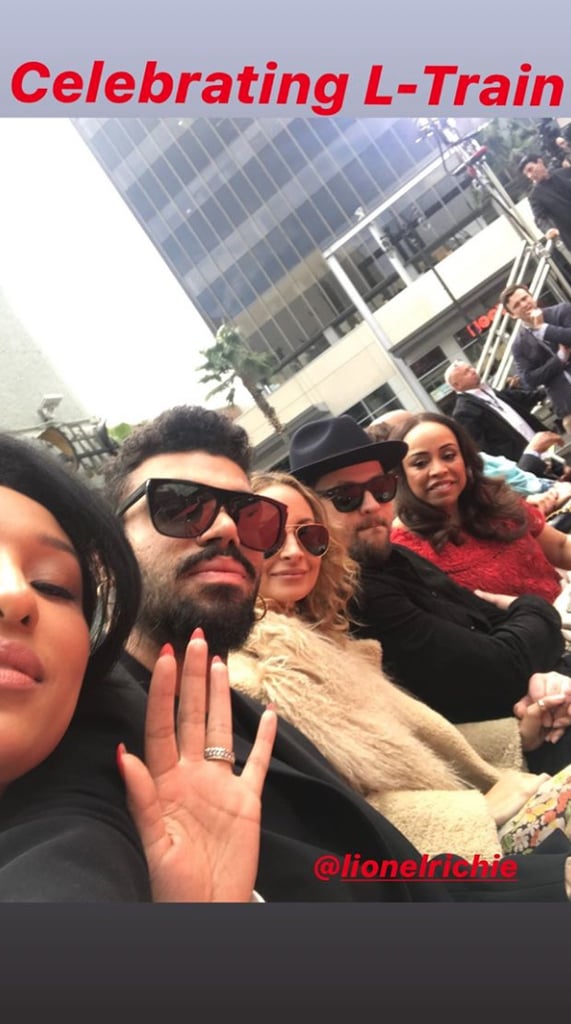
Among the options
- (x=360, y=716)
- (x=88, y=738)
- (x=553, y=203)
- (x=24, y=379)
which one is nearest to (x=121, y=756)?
(x=88, y=738)

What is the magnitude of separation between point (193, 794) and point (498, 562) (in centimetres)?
93

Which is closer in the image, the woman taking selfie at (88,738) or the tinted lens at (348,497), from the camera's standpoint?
the woman taking selfie at (88,738)

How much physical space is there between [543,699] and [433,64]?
3.70 ft

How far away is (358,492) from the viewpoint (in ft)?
4.59

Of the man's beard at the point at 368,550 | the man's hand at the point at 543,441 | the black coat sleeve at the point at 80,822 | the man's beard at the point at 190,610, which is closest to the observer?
the black coat sleeve at the point at 80,822

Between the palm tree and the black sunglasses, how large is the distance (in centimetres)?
20

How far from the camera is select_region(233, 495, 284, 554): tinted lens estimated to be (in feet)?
3.67

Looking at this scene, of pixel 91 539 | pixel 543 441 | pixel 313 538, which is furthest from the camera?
pixel 543 441

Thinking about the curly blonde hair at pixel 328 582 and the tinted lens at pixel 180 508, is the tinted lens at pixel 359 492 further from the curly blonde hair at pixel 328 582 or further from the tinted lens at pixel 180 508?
the tinted lens at pixel 180 508

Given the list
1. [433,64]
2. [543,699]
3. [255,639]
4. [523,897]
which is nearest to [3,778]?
[255,639]

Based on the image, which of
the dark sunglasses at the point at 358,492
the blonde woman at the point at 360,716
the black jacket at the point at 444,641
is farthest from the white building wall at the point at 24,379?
the black jacket at the point at 444,641

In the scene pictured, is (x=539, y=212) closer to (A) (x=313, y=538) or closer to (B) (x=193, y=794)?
(A) (x=313, y=538)

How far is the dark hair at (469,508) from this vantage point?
1460mm

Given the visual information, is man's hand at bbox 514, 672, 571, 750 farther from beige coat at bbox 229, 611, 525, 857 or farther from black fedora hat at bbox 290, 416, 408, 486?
black fedora hat at bbox 290, 416, 408, 486
